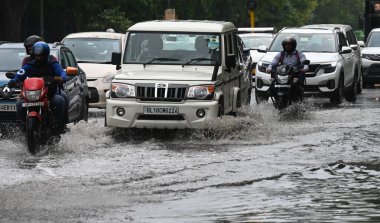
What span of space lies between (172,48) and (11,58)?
2894mm

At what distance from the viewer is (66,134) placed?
706 inches

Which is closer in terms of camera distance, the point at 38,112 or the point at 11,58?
the point at 38,112

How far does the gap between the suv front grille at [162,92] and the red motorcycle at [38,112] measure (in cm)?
161

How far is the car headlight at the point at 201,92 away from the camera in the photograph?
17.5 metres

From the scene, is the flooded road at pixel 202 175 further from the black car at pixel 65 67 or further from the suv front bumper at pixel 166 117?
the black car at pixel 65 67

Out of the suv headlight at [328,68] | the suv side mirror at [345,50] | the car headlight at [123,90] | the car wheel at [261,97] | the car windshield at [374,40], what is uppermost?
the car headlight at [123,90]

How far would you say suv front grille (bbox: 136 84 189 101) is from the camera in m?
17.4

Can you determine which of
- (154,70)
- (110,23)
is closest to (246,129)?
(154,70)

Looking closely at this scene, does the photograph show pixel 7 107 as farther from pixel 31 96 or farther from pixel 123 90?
pixel 31 96

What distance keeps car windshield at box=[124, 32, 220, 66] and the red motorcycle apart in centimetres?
267

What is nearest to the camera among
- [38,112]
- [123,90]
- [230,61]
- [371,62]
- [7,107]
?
[38,112]

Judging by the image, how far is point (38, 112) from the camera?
1592 centimetres

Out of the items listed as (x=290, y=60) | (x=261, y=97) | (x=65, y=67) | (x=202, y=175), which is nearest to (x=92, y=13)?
(x=261, y=97)

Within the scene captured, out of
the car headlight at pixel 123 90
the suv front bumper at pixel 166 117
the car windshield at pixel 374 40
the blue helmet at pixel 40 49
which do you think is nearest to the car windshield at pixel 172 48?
the car headlight at pixel 123 90
